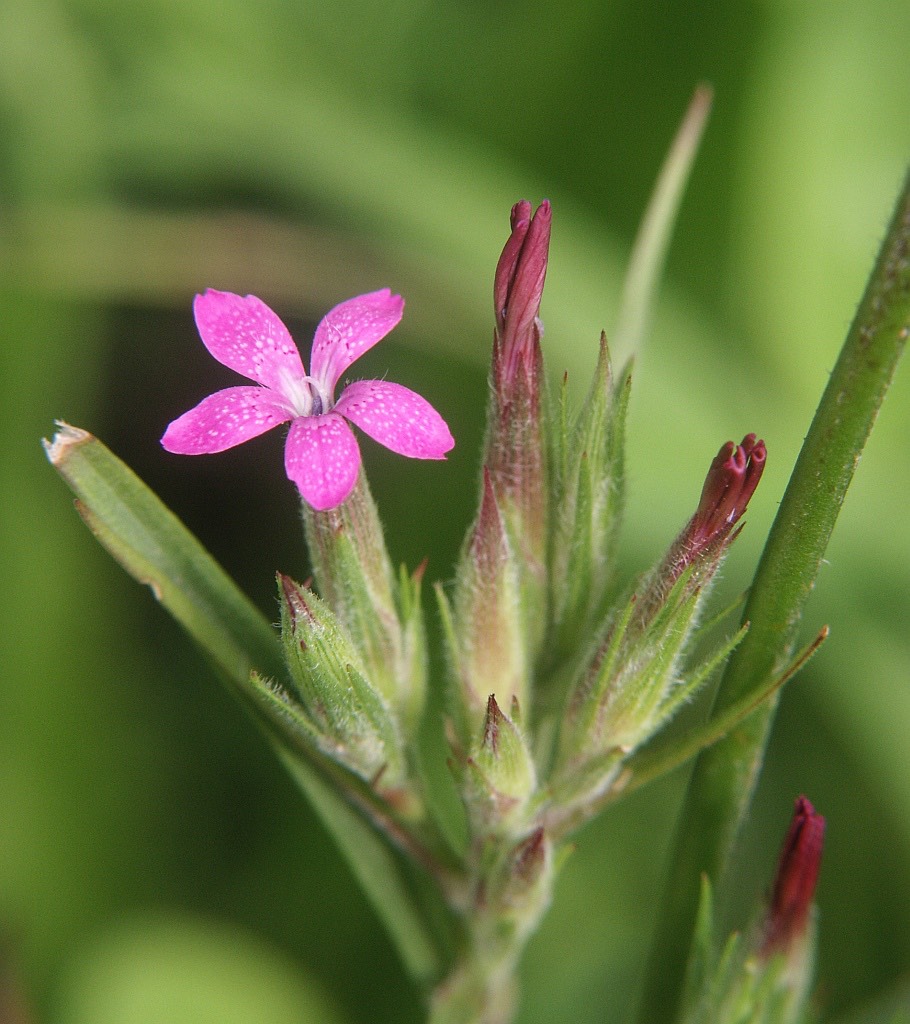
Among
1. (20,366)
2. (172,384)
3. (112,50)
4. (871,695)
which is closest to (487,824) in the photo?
(871,695)

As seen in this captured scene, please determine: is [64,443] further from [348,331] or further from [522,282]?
[522,282]

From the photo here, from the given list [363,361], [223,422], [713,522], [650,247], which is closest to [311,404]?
[223,422]

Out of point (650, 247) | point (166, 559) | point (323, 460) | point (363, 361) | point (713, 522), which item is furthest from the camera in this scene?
point (363, 361)

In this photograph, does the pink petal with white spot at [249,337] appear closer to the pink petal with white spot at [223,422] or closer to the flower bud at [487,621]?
the pink petal with white spot at [223,422]

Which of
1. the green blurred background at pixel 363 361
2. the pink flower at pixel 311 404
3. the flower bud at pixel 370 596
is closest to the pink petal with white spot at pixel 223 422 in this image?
the pink flower at pixel 311 404

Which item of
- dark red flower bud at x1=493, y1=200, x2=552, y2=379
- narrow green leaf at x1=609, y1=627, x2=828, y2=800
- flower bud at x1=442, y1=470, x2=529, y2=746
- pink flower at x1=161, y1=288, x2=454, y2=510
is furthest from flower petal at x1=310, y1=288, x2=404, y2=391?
narrow green leaf at x1=609, y1=627, x2=828, y2=800

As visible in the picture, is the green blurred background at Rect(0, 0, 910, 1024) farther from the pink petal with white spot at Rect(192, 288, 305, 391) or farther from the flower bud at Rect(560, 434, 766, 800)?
the pink petal with white spot at Rect(192, 288, 305, 391)

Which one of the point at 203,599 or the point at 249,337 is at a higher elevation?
the point at 249,337
